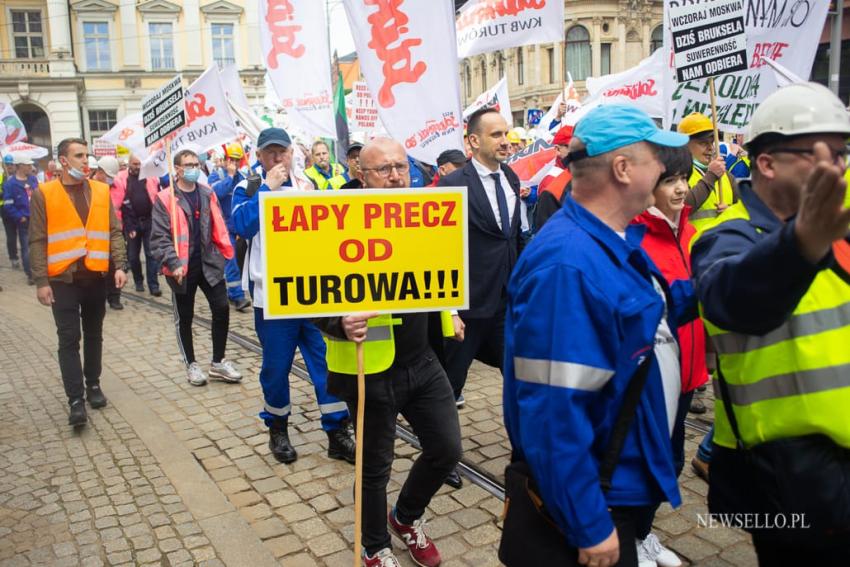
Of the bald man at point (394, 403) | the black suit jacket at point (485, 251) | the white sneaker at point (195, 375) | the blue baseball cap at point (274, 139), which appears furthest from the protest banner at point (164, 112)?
the bald man at point (394, 403)

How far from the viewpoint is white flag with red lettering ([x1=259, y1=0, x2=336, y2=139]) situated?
6.78 m

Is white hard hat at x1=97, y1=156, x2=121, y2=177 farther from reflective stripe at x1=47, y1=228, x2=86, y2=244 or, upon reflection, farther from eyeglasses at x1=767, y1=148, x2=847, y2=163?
eyeglasses at x1=767, y1=148, x2=847, y2=163

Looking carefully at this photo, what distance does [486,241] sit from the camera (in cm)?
486

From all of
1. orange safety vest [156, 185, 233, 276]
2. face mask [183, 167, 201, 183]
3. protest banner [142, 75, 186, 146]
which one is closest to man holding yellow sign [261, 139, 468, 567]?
orange safety vest [156, 185, 233, 276]

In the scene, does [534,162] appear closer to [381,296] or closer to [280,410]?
[280,410]

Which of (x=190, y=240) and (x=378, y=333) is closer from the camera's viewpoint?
(x=378, y=333)

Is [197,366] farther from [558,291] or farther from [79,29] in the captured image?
[79,29]

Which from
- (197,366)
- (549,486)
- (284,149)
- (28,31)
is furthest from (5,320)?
(28,31)

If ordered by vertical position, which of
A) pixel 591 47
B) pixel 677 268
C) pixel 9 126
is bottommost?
pixel 677 268

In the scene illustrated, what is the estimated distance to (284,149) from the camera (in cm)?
475

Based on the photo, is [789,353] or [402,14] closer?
[789,353]

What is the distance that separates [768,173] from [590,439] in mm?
899

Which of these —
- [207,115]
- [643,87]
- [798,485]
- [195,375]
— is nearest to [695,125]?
[798,485]

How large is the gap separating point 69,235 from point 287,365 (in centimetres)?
227
